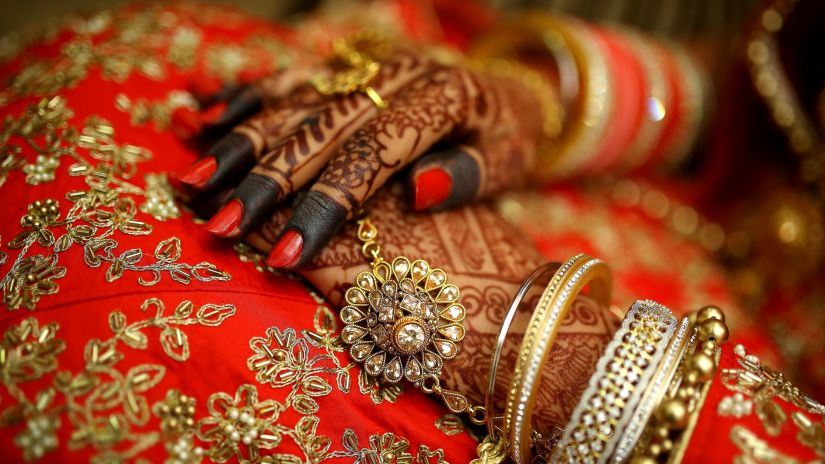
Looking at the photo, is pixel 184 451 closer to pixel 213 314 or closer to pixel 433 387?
pixel 213 314

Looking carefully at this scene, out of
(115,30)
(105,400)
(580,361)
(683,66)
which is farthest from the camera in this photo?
(683,66)

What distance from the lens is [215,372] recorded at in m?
0.52

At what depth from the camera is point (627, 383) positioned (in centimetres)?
50

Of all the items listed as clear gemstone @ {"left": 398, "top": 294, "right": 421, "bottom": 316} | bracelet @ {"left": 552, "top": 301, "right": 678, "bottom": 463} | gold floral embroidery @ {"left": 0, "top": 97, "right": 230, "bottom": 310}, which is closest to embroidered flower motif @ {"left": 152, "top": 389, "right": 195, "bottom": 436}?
gold floral embroidery @ {"left": 0, "top": 97, "right": 230, "bottom": 310}

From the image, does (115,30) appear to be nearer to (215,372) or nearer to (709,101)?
(215,372)

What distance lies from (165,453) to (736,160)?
1209 mm

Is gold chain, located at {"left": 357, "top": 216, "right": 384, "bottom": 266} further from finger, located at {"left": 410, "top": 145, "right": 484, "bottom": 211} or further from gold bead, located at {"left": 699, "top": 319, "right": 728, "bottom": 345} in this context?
gold bead, located at {"left": 699, "top": 319, "right": 728, "bottom": 345}

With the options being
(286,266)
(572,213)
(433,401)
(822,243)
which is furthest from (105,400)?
(822,243)

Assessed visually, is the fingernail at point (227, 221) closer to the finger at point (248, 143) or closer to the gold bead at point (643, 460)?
the finger at point (248, 143)

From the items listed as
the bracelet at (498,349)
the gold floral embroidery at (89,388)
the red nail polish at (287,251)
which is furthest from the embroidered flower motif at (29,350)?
the bracelet at (498,349)

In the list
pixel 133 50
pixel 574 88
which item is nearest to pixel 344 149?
pixel 133 50

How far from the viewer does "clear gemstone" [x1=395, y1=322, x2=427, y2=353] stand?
563 mm

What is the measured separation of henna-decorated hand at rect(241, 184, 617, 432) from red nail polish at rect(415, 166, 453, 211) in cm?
3

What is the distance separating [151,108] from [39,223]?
0.82 ft
